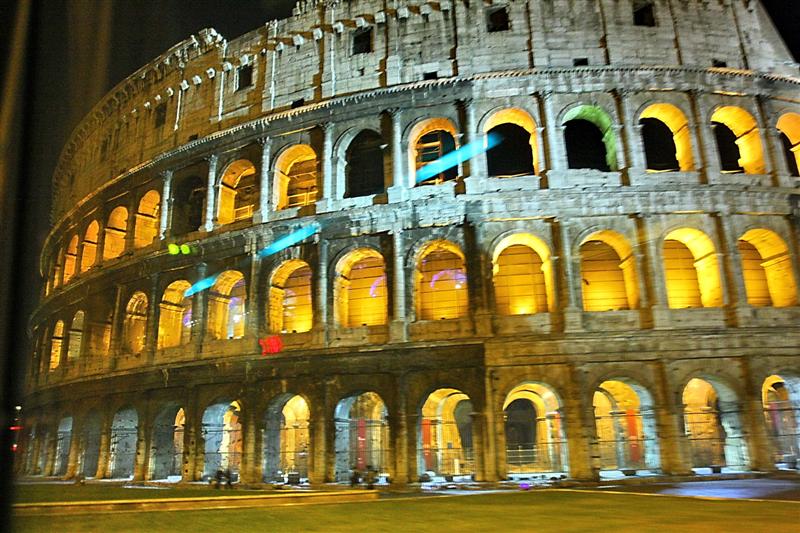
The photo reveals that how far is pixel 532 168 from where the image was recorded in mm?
20844

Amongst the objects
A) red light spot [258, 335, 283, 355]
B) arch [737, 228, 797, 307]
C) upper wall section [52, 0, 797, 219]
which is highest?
upper wall section [52, 0, 797, 219]

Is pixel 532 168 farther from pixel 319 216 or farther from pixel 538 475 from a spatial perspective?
pixel 538 475

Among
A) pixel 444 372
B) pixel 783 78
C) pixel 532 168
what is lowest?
pixel 444 372

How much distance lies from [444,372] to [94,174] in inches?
808

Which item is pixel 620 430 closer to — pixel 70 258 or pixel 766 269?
pixel 766 269

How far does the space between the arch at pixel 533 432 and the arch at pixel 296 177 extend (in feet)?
34.0

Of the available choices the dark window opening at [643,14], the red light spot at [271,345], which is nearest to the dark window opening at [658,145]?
the dark window opening at [643,14]


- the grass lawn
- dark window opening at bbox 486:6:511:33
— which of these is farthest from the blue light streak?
the grass lawn

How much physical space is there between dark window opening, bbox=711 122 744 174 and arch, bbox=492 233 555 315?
29.2 feet

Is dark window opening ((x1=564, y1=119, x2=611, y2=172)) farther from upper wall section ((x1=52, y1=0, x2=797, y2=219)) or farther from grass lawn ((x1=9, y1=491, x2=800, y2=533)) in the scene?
grass lawn ((x1=9, y1=491, x2=800, y2=533))

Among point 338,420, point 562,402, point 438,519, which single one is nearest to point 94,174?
point 338,420

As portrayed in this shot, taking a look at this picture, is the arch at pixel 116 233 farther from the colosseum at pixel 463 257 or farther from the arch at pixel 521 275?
the arch at pixel 521 275

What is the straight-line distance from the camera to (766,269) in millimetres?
18125

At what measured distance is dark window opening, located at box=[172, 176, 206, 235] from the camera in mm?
23062
